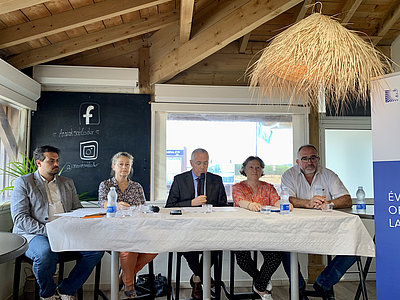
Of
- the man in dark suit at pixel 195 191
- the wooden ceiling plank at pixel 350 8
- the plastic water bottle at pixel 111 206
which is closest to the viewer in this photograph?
the plastic water bottle at pixel 111 206

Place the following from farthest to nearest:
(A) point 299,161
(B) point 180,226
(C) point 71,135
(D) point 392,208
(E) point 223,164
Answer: (E) point 223,164
(C) point 71,135
(A) point 299,161
(B) point 180,226
(D) point 392,208

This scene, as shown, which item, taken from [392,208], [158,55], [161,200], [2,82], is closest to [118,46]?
[158,55]

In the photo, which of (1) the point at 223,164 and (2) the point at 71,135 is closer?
(2) the point at 71,135

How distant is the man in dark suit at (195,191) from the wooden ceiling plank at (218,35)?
3.33 ft

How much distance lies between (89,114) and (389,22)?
3426 millimetres

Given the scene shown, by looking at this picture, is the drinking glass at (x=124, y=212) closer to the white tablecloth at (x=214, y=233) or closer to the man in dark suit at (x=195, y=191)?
the white tablecloth at (x=214, y=233)

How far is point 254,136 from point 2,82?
2.65 metres

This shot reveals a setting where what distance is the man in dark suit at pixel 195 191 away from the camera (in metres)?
3.02

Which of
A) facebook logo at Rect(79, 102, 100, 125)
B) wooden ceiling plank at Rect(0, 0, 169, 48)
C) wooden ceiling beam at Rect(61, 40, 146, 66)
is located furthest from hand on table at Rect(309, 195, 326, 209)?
wooden ceiling beam at Rect(61, 40, 146, 66)

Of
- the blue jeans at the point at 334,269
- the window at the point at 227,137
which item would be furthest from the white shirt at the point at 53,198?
the blue jeans at the point at 334,269

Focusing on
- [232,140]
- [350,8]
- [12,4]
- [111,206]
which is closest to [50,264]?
[111,206]

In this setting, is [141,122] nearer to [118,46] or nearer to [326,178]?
[118,46]

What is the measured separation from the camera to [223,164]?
13.1ft

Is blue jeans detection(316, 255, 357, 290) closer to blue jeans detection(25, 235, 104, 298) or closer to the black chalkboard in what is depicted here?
blue jeans detection(25, 235, 104, 298)
